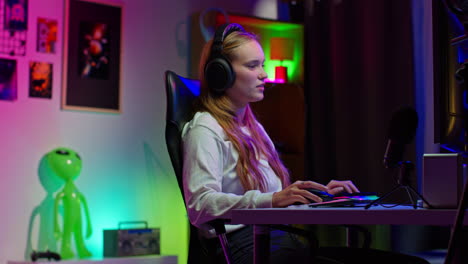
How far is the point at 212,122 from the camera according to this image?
2168mm

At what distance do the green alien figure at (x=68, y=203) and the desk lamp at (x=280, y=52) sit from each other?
4.67ft

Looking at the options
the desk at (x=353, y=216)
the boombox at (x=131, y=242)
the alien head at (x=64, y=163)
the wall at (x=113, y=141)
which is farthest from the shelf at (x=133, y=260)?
the desk at (x=353, y=216)

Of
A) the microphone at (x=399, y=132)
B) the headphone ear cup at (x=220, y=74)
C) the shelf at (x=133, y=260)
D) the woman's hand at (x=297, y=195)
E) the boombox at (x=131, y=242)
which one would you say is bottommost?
the shelf at (x=133, y=260)

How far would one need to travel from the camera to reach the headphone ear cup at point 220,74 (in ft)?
7.34

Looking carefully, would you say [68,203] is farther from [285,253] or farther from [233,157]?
[285,253]

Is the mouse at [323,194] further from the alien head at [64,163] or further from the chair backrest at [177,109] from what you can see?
the alien head at [64,163]

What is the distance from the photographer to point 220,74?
2.25 m

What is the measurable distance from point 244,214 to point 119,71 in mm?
2931

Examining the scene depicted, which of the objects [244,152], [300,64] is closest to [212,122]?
[244,152]

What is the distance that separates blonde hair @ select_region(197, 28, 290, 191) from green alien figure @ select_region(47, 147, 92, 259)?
1627mm

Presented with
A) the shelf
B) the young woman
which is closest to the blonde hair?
the young woman

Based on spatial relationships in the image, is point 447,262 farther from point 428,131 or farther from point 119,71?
point 119,71

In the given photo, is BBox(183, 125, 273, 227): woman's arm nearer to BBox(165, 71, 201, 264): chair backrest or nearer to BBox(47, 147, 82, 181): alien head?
BBox(165, 71, 201, 264): chair backrest

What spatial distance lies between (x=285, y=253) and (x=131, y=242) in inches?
87.9
